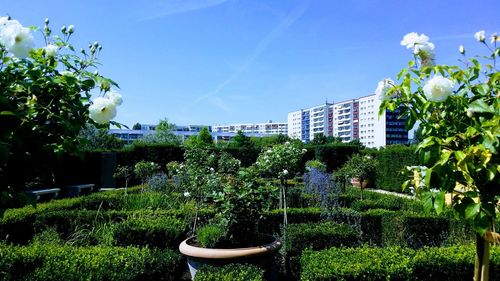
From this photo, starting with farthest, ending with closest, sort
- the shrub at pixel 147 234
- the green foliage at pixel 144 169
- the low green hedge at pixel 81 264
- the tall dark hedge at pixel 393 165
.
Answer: the tall dark hedge at pixel 393 165, the green foliage at pixel 144 169, the shrub at pixel 147 234, the low green hedge at pixel 81 264

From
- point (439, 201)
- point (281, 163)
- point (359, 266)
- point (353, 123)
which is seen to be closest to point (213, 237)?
point (359, 266)

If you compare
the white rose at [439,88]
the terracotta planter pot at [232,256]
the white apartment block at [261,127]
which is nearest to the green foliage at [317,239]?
the terracotta planter pot at [232,256]

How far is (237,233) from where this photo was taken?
5.00 m

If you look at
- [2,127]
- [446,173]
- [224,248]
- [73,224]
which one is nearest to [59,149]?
[2,127]

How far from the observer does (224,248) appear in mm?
4902

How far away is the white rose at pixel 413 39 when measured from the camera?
2170 millimetres

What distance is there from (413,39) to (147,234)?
4699 millimetres

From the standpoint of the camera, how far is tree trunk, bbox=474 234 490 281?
2385mm

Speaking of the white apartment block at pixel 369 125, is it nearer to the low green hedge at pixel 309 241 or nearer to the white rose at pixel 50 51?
the low green hedge at pixel 309 241

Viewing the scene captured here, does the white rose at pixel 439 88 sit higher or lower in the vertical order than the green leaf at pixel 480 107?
higher

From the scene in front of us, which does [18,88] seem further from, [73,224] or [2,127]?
[73,224]

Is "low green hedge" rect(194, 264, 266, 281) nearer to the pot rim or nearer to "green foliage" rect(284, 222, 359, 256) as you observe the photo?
the pot rim

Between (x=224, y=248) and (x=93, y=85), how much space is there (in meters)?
3.14

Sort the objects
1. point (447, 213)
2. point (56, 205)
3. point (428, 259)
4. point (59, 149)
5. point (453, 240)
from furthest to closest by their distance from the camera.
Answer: point (56, 205), point (447, 213), point (453, 240), point (428, 259), point (59, 149)
